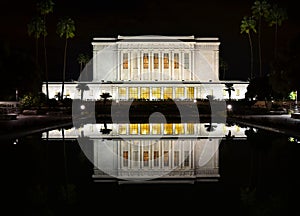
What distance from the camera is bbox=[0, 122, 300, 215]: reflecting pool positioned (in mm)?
8188

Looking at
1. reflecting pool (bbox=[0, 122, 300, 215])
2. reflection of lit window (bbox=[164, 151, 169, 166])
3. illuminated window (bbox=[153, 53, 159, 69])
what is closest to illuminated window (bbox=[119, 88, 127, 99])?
illuminated window (bbox=[153, 53, 159, 69])

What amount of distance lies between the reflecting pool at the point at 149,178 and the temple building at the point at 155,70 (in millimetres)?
60341

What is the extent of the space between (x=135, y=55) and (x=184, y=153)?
6782 centimetres

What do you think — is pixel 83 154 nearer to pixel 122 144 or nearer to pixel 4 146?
pixel 122 144

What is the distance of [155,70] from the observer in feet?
268

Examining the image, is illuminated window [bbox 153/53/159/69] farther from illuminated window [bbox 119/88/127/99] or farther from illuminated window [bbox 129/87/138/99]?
illuminated window [bbox 119/88/127/99]

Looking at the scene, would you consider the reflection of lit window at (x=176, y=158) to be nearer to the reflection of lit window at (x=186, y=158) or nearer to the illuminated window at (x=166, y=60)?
the reflection of lit window at (x=186, y=158)

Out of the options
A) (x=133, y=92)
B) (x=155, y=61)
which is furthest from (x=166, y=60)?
(x=133, y=92)

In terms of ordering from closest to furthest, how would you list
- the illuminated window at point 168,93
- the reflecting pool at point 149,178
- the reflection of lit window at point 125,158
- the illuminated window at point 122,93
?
Answer: the reflecting pool at point 149,178 → the reflection of lit window at point 125,158 → the illuminated window at point 168,93 → the illuminated window at point 122,93

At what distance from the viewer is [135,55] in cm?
8144

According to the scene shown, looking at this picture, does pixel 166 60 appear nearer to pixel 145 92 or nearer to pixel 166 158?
pixel 145 92

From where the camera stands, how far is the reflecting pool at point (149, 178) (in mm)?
8188

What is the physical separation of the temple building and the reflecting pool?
60.3 m

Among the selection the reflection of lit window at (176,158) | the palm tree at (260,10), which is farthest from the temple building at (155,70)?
the reflection of lit window at (176,158)
